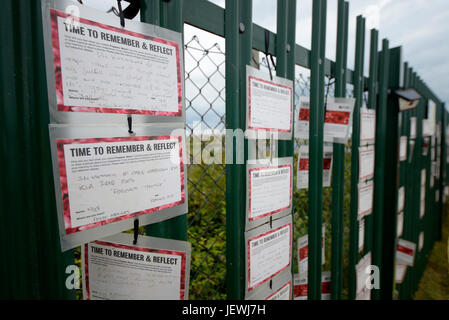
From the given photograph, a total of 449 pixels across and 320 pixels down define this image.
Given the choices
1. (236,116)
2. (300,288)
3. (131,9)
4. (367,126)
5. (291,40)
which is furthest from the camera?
(367,126)

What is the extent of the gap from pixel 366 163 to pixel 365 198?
25 cm

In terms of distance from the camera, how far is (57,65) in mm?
506

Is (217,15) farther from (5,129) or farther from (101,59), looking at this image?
(5,129)

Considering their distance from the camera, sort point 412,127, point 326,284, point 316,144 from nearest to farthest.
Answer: point 316,144 < point 326,284 < point 412,127

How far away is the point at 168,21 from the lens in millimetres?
682

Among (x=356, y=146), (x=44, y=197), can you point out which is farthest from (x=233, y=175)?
(x=356, y=146)

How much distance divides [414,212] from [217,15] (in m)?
3.71

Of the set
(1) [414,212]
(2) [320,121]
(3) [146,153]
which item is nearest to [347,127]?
(2) [320,121]

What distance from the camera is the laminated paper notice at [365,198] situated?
1.75 metres

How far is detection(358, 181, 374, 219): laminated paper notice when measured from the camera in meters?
1.75

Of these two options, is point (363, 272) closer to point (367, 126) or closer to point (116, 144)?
point (367, 126)

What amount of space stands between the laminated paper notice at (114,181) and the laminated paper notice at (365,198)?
1.48 m

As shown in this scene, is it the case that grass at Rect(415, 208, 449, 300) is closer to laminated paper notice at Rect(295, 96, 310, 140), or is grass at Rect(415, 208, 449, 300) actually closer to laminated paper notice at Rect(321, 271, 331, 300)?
laminated paper notice at Rect(321, 271, 331, 300)

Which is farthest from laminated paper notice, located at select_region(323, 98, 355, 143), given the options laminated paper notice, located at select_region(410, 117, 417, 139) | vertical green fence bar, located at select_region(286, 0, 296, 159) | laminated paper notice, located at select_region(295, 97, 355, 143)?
laminated paper notice, located at select_region(410, 117, 417, 139)
